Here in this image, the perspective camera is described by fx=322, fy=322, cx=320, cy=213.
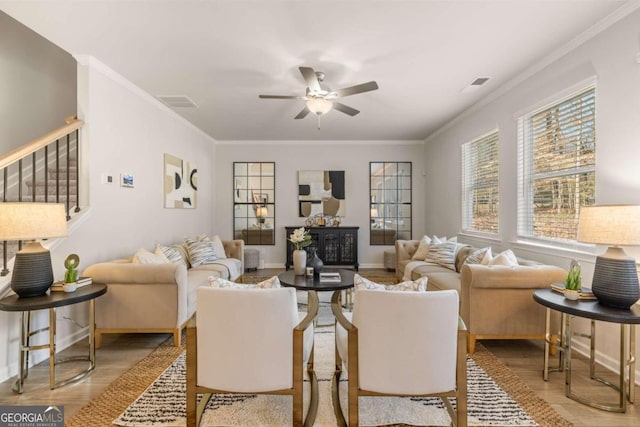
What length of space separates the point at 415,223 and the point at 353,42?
482cm

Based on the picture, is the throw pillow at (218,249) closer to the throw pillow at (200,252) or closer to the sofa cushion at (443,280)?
the throw pillow at (200,252)

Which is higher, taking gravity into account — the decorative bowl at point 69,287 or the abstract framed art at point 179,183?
the abstract framed art at point 179,183

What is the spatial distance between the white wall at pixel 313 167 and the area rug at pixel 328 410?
4659 mm

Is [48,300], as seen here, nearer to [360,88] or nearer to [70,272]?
[70,272]

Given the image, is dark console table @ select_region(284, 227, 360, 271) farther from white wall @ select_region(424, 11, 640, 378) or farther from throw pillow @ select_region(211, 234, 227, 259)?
white wall @ select_region(424, 11, 640, 378)

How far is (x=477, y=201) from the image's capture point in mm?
4832

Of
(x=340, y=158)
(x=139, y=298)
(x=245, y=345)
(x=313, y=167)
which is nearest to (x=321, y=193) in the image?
(x=313, y=167)

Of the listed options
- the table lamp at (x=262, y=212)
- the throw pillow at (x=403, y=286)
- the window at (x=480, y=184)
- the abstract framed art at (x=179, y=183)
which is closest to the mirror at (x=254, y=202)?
the table lamp at (x=262, y=212)

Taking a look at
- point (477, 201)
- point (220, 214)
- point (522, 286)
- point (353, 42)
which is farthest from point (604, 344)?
point (220, 214)

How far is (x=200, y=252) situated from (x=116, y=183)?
1.36 meters

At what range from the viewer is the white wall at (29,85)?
3846mm

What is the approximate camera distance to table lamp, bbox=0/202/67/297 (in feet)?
6.64

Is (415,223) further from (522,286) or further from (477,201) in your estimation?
(522,286)

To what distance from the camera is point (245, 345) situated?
1702 millimetres
